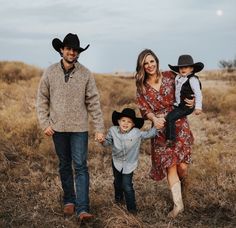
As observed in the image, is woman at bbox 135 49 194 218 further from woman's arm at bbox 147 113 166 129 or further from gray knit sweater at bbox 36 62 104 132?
gray knit sweater at bbox 36 62 104 132

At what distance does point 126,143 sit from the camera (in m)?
5.68

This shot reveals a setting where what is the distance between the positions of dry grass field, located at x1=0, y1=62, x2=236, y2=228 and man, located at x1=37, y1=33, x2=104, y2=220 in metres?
0.53

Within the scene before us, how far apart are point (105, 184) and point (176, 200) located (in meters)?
1.82

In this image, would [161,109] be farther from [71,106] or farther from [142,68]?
[71,106]

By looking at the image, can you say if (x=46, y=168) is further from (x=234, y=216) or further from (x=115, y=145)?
(x=234, y=216)

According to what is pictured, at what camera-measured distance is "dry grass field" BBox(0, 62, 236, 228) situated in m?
5.87

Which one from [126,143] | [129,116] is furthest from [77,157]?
[129,116]

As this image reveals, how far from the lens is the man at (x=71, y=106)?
554 centimetres

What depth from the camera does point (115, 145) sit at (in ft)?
18.7

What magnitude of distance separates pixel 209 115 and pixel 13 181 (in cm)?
812

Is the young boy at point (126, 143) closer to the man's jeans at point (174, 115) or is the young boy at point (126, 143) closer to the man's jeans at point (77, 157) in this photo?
the man's jeans at point (174, 115)

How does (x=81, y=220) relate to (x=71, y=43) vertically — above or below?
below

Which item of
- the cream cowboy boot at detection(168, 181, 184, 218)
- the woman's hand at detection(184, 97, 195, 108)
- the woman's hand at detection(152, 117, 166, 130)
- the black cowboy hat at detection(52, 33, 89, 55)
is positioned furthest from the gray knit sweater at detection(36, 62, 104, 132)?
the cream cowboy boot at detection(168, 181, 184, 218)

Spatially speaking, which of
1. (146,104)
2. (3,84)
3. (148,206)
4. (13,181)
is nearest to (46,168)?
(13,181)
